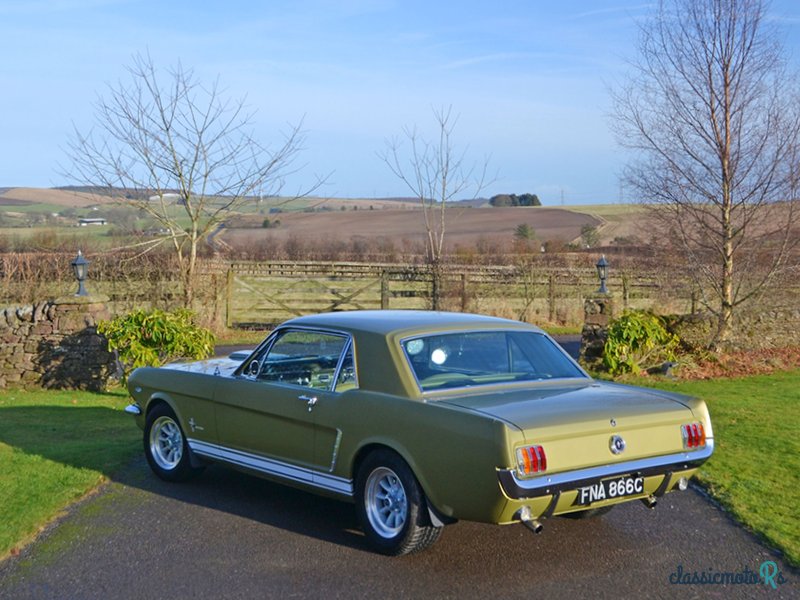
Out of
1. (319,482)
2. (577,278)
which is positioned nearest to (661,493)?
(319,482)

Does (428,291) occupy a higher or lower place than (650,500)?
lower

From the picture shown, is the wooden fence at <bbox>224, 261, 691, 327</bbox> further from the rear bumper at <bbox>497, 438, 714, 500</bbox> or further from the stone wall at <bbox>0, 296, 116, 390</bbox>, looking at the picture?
the rear bumper at <bbox>497, 438, 714, 500</bbox>

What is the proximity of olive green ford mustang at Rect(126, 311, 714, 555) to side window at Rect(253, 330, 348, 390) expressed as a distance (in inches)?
0.5

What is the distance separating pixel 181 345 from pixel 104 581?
8302 mm

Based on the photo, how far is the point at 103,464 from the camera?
9039 millimetres

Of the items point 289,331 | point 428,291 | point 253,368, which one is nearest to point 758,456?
point 289,331

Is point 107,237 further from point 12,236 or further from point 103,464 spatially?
point 103,464

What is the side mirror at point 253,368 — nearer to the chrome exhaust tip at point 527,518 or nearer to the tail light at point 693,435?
the chrome exhaust tip at point 527,518

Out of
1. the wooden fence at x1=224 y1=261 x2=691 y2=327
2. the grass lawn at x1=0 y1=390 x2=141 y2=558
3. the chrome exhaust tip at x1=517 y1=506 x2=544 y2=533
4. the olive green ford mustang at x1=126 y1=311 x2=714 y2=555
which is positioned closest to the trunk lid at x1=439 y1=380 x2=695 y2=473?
the olive green ford mustang at x1=126 y1=311 x2=714 y2=555

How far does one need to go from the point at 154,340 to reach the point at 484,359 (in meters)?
8.11

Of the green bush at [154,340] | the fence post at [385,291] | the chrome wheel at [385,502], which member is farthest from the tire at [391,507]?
the fence post at [385,291]

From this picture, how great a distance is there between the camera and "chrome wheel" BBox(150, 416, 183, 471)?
8250 mm

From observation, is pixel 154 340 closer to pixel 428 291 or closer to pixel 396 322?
pixel 396 322

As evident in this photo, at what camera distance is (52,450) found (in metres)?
9.77
